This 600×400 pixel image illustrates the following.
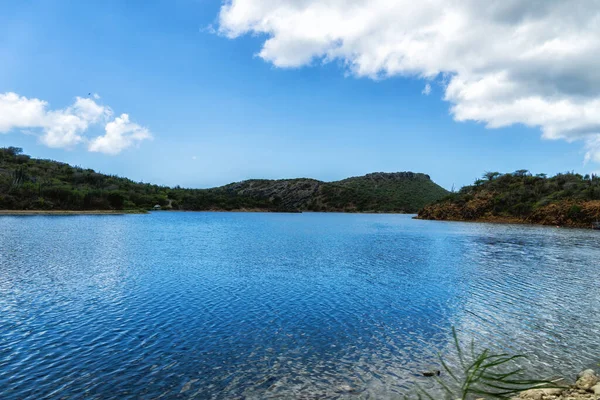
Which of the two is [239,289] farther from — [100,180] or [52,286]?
[100,180]

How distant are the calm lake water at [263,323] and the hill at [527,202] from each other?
80660 mm

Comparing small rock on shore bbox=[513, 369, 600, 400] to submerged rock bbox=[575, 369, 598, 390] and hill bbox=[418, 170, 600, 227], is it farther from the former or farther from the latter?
hill bbox=[418, 170, 600, 227]

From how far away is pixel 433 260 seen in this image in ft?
131

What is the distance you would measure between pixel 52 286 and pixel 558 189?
141706 mm

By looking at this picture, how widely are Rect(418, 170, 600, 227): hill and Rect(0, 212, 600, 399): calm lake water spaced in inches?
3176

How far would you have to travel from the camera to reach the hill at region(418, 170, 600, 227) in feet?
332

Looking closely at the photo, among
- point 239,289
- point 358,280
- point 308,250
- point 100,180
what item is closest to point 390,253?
point 308,250

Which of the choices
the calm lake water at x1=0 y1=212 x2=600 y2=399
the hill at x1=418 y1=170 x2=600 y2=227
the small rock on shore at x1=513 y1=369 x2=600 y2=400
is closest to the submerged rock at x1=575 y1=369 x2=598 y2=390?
the small rock on shore at x1=513 y1=369 x2=600 y2=400

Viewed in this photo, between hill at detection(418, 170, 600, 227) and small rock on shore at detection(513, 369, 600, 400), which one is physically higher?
hill at detection(418, 170, 600, 227)

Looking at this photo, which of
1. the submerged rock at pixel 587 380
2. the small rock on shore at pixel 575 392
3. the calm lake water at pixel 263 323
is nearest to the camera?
the small rock on shore at pixel 575 392

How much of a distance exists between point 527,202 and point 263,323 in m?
128

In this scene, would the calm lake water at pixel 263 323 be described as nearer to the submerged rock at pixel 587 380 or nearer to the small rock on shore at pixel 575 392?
the submerged rock at pixel 587 380

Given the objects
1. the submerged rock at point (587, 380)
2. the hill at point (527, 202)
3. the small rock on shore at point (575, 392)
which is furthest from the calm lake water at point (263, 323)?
the hill at point (527, 202)

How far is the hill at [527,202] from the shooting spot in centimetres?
10112
